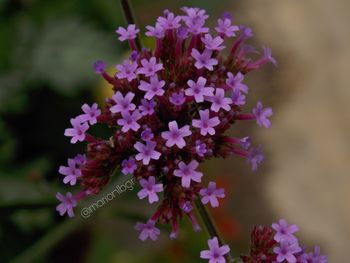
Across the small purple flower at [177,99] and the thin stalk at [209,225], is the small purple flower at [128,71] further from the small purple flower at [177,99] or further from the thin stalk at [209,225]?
the thin stalk at [209,225]

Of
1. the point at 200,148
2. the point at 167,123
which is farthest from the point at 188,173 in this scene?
the point at 167,123

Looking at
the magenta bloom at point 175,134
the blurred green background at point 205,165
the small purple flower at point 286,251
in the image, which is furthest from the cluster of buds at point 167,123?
the blurred green background at point 205,165

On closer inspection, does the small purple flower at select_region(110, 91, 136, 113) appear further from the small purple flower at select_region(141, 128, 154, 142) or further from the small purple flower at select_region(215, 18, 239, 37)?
the small purple flower at select_region(215, 18, 239, 37)

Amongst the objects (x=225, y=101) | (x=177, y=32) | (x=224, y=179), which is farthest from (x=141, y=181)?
(x=224, y=179)

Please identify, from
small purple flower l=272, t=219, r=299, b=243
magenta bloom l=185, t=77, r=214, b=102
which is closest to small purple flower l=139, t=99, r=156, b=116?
magenta bloom l=185, t=77, r=214, b=102

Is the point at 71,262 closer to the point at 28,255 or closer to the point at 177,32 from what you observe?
the point at 28,255
